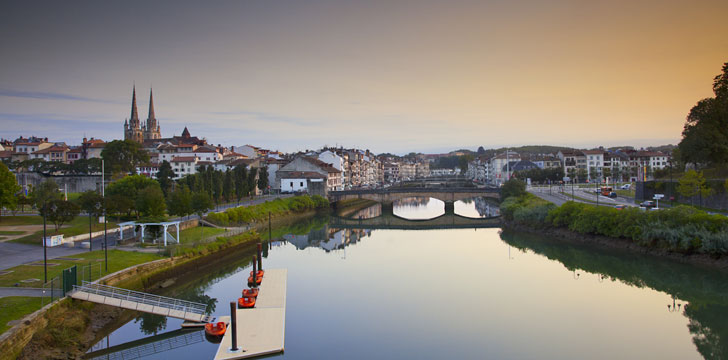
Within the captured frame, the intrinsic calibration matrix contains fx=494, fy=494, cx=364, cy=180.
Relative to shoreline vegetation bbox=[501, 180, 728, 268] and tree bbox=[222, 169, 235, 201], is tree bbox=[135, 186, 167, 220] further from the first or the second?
shoreline vegetation bbox=[501, 180, 728, 268]

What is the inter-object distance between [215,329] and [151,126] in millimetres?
116671

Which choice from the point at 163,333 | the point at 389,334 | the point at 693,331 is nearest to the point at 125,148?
the point at 163,333

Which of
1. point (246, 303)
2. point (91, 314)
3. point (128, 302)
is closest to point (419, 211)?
point (246, 303)

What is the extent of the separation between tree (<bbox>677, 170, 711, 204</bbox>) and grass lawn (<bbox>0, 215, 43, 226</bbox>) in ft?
152

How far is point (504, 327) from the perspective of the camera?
18.2 metres

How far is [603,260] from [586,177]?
2426 inches

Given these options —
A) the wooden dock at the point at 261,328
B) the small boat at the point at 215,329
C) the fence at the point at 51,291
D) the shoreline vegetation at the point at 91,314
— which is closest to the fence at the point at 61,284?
the fence at the point at 51,291

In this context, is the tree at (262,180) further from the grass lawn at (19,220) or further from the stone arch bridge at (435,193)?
the grass lawn at (19,220)

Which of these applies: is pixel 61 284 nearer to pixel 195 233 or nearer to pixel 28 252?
pixel 28 252

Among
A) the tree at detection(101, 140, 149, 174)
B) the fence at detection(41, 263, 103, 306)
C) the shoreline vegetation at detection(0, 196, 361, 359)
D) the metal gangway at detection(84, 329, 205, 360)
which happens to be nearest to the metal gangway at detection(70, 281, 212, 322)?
the fence at detection(41, 263, 103, 306)

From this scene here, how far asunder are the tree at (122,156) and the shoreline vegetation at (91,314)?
37663 millimetres

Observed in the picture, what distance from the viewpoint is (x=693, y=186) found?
37.3m

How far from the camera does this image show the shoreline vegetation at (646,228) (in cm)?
2606

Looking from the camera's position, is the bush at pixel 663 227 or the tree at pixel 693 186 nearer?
the bush at pixel 663 227
